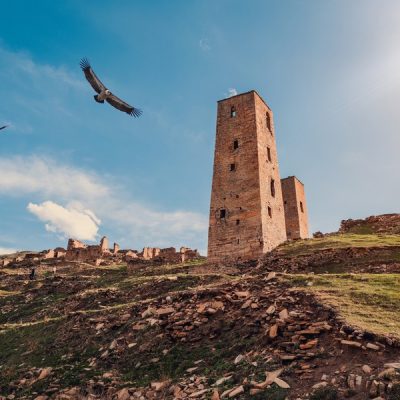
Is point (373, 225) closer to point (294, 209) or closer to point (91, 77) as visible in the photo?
point (294, 209)

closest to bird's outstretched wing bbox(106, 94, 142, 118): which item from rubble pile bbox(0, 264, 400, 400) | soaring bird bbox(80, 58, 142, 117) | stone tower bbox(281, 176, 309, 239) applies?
soaring bird bbox(80, 58, 142, 117)

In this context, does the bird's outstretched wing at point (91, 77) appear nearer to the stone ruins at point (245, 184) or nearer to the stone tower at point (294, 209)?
the stone ruins at point (245, 184)

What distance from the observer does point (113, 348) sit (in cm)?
1045

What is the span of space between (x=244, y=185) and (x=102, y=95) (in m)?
13.2

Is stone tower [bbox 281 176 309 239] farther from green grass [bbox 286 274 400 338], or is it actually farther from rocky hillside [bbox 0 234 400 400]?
green grass [bbox 286 274 400 338]

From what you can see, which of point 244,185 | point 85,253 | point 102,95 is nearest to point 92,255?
point 85,253

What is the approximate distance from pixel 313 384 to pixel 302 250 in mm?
14538

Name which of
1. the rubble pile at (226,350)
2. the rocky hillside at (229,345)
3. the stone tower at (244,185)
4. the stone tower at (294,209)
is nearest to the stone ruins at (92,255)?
the stone tower at (294,209)

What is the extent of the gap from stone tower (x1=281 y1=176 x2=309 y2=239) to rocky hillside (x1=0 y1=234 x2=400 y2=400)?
19301mm

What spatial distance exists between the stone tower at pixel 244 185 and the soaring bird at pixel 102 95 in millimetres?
12115

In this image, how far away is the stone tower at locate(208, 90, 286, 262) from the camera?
73.2 feet

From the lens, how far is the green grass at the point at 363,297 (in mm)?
8383

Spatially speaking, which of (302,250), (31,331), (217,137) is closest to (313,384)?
(31,331)

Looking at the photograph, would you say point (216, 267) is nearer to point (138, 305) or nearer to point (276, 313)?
point (138, 305)
